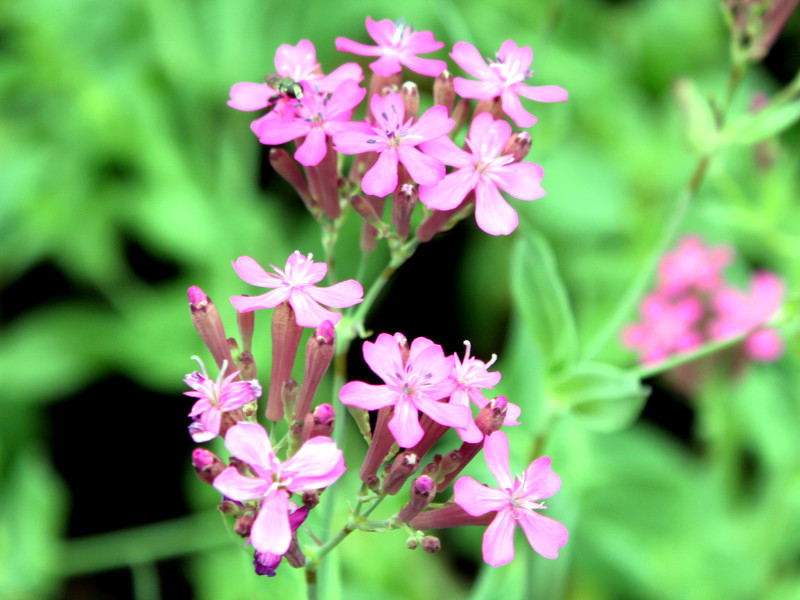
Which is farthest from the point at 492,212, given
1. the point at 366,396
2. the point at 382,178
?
the point at 366,396

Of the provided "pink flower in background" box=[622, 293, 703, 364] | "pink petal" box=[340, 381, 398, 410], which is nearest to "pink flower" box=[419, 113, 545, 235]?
"pink petal" box=[340, 381, 398, 410]

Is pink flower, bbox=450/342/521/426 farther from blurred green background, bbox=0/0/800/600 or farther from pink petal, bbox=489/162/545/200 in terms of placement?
blurred green background, bbox=0/0/800/600

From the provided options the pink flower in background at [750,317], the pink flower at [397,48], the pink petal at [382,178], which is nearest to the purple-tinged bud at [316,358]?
the pink petal at [382,178]

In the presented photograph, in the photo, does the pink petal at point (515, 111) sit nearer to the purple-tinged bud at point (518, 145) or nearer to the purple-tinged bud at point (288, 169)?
the purple-tinged bud at point (518, 145)

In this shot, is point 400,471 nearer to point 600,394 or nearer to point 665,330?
point 600,394

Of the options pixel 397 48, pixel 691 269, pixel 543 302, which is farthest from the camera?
pixel 691 269

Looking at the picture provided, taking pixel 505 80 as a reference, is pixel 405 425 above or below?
below

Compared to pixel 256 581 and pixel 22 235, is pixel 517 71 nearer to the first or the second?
pixel 256 581
